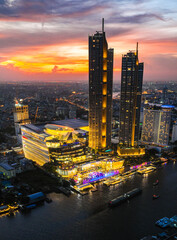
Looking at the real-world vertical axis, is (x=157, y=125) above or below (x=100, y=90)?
below

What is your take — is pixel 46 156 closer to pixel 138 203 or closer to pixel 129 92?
pixel 138 203

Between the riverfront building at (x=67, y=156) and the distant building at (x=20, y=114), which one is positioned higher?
the distant building at (x=20, y=114)

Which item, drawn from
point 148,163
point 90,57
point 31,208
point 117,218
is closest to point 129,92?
point 90,57

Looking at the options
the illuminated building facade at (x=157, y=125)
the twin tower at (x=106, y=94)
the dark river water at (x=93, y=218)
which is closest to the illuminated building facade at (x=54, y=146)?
the twin tower at (x=106, y=94)

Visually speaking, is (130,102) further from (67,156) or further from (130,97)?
(67,156)

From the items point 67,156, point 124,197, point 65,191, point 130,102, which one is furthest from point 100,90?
point 124,197

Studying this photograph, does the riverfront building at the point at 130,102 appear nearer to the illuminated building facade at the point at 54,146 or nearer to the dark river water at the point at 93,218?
the illuminated building facade at the point at 54,146
